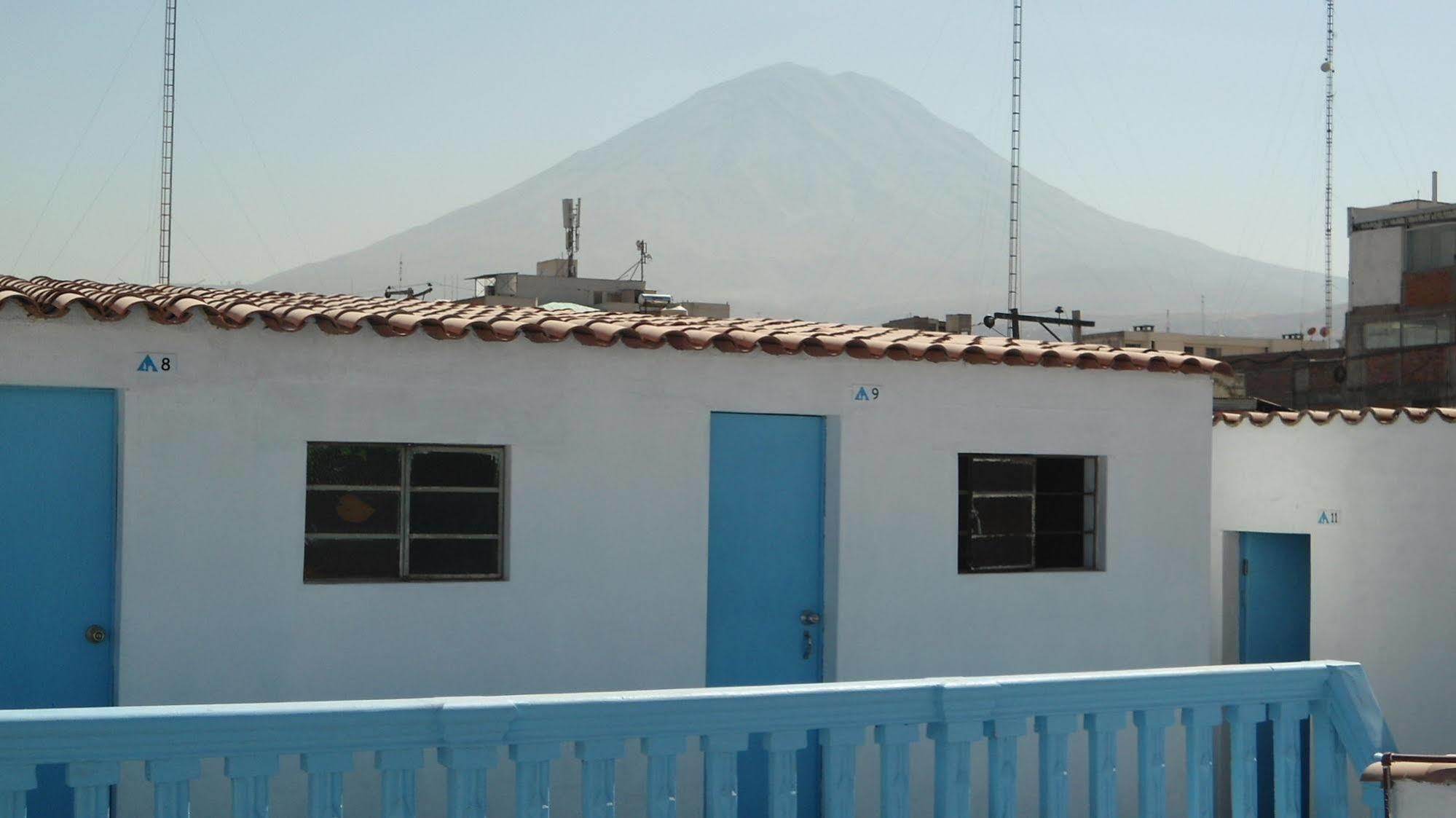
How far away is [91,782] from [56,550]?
4179 millimetres

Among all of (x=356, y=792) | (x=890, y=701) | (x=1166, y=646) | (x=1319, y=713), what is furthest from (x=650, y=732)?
(x=1166, y=646)

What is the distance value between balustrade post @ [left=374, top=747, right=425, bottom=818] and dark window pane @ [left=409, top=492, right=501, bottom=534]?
4.51 meters

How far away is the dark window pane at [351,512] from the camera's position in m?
8.30

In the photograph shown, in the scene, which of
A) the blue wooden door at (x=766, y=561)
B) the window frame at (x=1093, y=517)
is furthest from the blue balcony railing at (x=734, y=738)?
the window frame at (x=1093, y=517)

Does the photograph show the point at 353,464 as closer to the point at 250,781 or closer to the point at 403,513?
the point at 403,513

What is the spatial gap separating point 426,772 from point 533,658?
2.97 feet

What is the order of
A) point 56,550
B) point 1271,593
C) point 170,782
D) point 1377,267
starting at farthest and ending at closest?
point 1377,267, point 1271,593, point 56,550, point 170,782

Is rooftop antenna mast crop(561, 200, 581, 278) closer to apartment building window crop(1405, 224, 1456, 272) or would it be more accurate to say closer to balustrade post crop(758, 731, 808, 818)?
apartment building window crop(1405, 224, 1456, 272)

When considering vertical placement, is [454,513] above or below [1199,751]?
above

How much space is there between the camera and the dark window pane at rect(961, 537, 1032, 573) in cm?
1005

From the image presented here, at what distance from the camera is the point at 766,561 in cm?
931

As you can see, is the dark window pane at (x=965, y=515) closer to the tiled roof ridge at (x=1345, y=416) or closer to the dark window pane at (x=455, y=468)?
the dark window pane at (x=455, y=468)

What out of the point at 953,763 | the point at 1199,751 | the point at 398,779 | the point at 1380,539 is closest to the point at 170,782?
the point at 398,779

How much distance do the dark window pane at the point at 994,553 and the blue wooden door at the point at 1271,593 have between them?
3.43 metres
